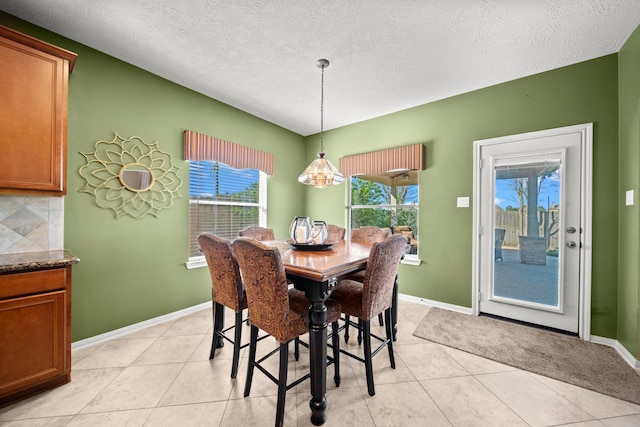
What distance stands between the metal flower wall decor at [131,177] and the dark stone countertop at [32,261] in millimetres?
617

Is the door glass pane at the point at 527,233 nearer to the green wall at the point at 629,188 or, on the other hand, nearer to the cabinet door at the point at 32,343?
the green wall at the point at 629,188

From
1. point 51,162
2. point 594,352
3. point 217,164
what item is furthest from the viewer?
point 217,164

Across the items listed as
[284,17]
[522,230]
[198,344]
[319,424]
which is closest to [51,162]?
[198,344]

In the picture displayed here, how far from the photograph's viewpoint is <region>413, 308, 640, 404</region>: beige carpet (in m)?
1.79

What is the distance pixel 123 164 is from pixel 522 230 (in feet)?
13.7

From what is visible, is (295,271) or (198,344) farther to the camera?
(198,344)

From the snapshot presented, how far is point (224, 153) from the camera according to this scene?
3.22 meters

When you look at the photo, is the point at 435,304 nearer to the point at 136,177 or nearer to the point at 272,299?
the point at 272,299

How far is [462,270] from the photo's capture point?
10.0 ft

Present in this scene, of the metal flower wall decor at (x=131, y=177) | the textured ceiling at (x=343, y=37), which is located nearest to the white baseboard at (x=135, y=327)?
the metal flower wall decor at (x=131, y=177)

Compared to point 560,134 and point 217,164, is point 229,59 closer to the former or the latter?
point 217,164

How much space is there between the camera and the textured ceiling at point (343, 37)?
5.87 feet

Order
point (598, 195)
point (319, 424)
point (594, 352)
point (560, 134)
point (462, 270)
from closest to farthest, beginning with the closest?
point (319, 424) < point (594, 352) < point (598, 195) < point (560, 134) < point (462, 270)

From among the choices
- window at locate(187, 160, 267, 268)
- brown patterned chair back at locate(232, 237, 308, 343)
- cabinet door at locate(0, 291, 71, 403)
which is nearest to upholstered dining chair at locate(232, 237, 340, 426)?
brown patterned chair back at locate(232, 237, 308, 343)
